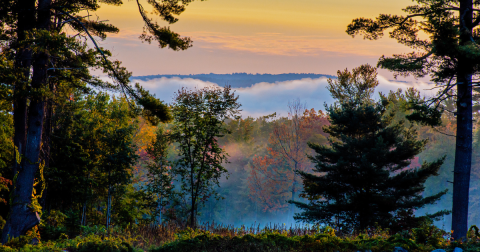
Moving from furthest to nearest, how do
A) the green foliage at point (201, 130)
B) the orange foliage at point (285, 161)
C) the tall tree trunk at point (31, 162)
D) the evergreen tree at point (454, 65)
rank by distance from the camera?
the orange foliage at point (285, 161)
the green foliage at point (201, 130)
the evergreen tree at point (454, 65)
the tall tree trunk at point (31, 162)

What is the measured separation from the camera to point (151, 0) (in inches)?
370

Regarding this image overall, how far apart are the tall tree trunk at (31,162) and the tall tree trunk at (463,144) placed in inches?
435

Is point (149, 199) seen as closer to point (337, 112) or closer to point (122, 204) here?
point (122, 204)

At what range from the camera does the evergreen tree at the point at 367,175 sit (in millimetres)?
13102

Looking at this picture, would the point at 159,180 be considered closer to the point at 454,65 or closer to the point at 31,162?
the point at 31,162

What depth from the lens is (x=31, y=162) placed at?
7.22 metres

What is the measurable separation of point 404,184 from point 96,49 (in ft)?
41.8

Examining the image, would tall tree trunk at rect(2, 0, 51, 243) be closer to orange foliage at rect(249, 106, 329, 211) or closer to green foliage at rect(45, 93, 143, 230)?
green foliage at rect(45, 93, 143, 230)

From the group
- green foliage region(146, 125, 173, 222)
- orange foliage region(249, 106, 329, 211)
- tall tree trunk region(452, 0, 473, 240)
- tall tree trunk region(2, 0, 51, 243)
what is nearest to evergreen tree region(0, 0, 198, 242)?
tall tree trunk region(2, 0, 51, 243)

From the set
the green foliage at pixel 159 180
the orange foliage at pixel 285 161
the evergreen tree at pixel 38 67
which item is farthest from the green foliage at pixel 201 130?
the orange foliage at pixel 285 161

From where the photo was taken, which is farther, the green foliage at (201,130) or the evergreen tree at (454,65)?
the green foliage at (201,130)

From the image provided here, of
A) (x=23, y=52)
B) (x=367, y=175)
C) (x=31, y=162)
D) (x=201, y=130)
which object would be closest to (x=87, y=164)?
(x=201, y=130)

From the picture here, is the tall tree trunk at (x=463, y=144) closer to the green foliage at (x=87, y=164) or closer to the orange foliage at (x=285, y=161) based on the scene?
the green foliage at (x=87, y=164)

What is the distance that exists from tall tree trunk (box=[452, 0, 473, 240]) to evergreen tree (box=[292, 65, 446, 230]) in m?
3.41
